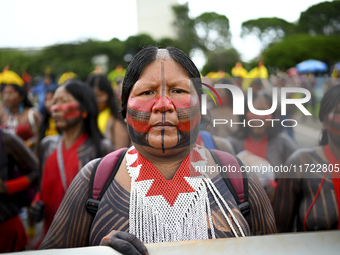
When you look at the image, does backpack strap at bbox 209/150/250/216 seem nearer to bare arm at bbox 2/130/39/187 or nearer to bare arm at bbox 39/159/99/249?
bare arm at bbox 39/159/99/249

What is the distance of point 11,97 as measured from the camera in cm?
551

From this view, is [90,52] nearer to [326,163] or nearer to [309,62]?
[309,62]

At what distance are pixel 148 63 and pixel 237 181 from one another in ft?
2.24

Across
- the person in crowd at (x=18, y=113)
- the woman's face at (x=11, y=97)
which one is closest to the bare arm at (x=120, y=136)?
the person in crowd at (x=18, y=113)

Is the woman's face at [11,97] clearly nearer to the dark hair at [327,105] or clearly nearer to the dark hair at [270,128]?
the dark hair at [270,128]

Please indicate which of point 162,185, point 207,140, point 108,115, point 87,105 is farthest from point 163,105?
point 108,115

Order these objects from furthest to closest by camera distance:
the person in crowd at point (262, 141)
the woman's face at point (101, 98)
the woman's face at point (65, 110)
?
1. the woman's face at point (101, 98)
2. the woman's face at point (65, 110)
3. the person in crowd at point (262, 141)

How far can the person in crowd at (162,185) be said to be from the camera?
1.50 metres

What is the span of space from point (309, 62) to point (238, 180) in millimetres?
17574

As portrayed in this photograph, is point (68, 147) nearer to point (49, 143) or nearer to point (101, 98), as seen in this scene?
point (49, 143)

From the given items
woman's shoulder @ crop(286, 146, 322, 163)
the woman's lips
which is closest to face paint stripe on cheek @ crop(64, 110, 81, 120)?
the woman's lips

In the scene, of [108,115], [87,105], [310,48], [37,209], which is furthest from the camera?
[310,48]

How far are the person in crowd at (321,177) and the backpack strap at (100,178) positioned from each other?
3.20ft

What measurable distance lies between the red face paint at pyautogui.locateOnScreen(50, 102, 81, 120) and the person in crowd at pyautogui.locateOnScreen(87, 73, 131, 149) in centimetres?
79
